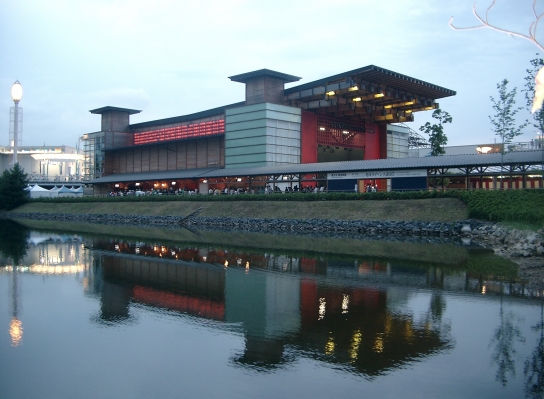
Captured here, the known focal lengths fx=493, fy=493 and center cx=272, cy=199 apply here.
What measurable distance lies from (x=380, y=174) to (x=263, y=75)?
65.5 feet

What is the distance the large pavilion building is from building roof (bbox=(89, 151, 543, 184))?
846 mm

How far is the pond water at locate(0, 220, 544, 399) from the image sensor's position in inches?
341

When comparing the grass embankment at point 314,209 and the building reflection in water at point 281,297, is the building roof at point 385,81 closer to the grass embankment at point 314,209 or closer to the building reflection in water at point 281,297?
the grass embankment at point 314,209

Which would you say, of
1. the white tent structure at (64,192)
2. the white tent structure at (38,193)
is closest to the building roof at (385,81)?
the white tent structure at (64,192)

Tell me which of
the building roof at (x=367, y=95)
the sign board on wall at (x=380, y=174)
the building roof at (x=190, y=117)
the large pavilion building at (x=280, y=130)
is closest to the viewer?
the sign board on wall at (x=380, y=174)

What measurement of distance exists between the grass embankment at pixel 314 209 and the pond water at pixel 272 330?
14.6 meters

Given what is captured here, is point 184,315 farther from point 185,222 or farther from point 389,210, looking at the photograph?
point 185,222

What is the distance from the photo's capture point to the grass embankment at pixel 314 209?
121ft

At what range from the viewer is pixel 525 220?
102ft

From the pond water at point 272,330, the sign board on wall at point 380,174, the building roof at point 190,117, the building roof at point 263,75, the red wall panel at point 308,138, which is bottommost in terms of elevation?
the pond water at point 272,330

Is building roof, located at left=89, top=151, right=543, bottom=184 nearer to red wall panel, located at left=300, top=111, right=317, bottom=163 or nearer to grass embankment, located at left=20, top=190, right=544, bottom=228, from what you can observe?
grass embankment, located at left=20, top=190, right=544, bottom=228

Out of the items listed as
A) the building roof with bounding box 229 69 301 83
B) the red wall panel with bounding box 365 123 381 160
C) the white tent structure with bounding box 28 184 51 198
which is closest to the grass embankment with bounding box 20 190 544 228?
the building roof with bounding box 229 69 301 83

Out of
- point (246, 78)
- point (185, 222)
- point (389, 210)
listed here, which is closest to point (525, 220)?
point (389, 210)

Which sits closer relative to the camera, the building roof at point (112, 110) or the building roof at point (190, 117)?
the building roof at point (190, 117)
